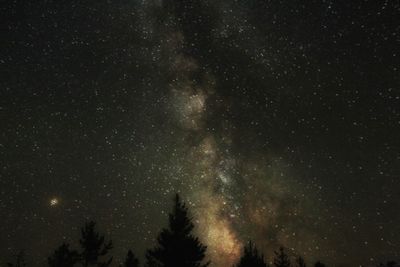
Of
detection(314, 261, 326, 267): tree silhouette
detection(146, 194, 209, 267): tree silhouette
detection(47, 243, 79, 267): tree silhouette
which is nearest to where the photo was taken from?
detection(146, 194, 209, 267): tree silhouette

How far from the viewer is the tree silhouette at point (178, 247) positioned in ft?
60.0

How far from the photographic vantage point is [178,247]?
60.5ft

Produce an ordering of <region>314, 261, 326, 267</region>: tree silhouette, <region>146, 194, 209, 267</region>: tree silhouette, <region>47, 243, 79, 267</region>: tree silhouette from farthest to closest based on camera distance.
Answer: <region>314, 261, 326, 267</region>: tree silhouette → <region>47, 243, 79, 267</region>: tree silhouette → <region>146, 194, 209, 267</region>: tree silhouette

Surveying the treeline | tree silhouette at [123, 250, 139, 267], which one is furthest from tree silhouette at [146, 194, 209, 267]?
tree silhouette at [123, 250, 139, 267]

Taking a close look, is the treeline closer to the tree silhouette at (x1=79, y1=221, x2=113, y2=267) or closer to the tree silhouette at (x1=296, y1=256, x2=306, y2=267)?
the tree silhouette at (x1=79, y1=221, x2=113, y2=267)

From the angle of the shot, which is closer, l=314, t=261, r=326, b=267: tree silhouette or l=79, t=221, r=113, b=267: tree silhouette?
l=79, t=221, r=113, b=267: tree silhouette

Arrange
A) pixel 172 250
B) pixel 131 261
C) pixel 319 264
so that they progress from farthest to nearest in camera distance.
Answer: pixel 319 264 < pixel 131 261 < pixel 172 250

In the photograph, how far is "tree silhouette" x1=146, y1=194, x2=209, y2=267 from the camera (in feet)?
60.0

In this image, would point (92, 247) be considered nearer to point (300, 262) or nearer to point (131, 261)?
point (131, 261)

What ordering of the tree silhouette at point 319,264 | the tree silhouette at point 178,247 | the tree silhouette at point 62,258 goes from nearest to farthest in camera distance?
the tree silhouette at point 178,247
the tree silhouette at point 62,258
the tree silhouette at point 319,264

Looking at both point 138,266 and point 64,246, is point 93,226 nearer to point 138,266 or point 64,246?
point 64,246

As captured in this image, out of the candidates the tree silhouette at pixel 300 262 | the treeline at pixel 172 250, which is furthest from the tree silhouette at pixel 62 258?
the tree silhouette at pixel 300 262

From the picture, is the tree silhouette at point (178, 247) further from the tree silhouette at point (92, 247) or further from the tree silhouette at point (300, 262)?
the tree silhouette at point (300, 262)

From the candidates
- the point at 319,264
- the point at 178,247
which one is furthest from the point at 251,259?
the point at 319,264
